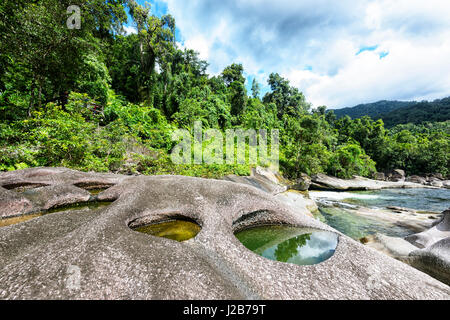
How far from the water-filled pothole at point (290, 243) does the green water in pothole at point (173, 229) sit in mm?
1132

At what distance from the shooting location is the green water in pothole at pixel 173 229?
3.42 meters

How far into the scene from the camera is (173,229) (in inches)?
144

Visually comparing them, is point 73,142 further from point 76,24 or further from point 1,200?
point 76,24

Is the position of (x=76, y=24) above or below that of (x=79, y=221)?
above

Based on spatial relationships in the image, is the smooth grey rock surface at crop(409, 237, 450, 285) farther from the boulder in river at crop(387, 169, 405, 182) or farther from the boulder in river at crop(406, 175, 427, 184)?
the boulder in river at crop(406, 175, 427, 184)

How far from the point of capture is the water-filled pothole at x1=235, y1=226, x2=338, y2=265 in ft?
11.0

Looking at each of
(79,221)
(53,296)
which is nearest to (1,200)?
(79,221)

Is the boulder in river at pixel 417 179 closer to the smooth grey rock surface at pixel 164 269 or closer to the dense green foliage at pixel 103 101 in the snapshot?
the dense green foliage at pixel 103 101

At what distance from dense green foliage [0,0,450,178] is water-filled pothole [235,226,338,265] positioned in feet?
25.2

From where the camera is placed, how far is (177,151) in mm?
13828

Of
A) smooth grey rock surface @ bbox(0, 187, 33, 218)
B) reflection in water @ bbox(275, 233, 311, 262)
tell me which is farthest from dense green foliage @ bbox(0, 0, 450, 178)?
reflection in water @ bbox(275, 233, 311, 262)

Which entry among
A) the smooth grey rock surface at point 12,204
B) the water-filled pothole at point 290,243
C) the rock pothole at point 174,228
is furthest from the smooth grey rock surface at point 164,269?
the smooth grey rock surface at point 12,204

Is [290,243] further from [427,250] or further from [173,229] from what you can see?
[427,250]

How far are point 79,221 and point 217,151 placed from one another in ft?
45.7
